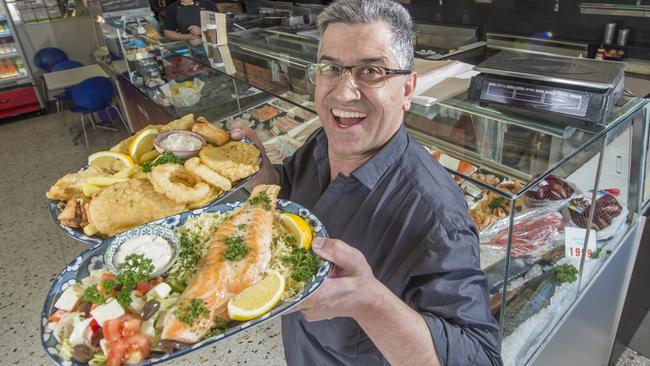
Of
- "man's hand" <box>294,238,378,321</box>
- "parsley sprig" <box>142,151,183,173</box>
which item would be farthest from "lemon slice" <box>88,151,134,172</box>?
"man's hand" <box>294,238,378,321</box>

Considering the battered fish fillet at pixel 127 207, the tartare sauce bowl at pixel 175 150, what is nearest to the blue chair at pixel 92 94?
the tartare sauce bowl at pixel 175 150

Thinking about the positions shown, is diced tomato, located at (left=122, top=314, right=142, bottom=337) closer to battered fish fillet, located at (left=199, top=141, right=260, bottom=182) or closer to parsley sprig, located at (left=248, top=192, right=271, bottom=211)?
parsley sprig, located at (left=248, top=192, right=271, bottom=211)

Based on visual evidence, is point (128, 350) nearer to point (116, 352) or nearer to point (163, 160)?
point (116, 352)

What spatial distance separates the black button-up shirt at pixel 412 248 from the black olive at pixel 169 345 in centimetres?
53

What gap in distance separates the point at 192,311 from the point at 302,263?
0.84ft

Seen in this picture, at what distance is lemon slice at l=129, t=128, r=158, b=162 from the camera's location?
1685 millimetres

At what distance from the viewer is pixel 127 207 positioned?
1.33 m

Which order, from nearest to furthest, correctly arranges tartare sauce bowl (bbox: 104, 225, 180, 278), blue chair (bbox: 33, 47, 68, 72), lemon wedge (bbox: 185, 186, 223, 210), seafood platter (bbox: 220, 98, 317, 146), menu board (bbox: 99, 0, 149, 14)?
tartare sauce bowl (bbox: 104, 225, 180, 278)
lemon wedge (bbox: 185, 186, 223, 210)
seafood platter (bbox: 220, 98, 317, 146)
menu board (bbox: 99, 0, 149, 14)
blue chair (bbox: 33, 47, 68, 72)

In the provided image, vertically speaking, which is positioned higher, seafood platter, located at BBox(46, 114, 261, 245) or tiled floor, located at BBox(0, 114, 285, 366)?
seafood platter, located at BBox(46, 114, 261, 245)

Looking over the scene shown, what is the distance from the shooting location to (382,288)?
0.90 metres

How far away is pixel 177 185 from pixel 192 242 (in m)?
0.32

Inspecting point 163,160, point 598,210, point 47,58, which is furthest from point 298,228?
point 47,58

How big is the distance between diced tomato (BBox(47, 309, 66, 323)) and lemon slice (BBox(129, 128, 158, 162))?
2.74 feet

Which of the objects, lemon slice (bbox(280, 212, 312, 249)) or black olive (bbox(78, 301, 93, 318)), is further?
lemon slice (bbox(280, 212, 312, 249))
